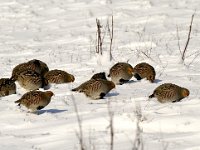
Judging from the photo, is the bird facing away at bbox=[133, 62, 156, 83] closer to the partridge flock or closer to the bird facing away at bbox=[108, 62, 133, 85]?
the partridge flock

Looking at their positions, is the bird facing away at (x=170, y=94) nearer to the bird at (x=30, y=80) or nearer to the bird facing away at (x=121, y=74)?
the bird facing away at (x=121, y=74)

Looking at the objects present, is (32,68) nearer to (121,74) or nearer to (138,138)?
(121,74)

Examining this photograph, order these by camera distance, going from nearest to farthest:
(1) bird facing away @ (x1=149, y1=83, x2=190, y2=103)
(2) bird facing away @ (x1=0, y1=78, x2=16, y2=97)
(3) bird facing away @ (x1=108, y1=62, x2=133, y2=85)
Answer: (1) bird facing away @ (x1=149, y1=83, x2=190, y2=103), (2) bird facing away @ (x1=0, y1=78, x2=16, y2=97), (3) bird facing away @ (x1=108, y1=62, x2=133, y2=85)

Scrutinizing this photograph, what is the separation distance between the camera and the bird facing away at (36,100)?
772 cm

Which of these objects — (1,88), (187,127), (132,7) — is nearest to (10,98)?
(1,88)

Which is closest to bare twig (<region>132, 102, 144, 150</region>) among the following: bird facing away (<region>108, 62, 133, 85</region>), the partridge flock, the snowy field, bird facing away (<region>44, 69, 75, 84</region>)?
the snowy field

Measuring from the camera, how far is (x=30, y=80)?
948 cm

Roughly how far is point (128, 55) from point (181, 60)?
4.81 ft

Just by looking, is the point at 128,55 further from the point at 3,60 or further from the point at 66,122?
the point at 66,122

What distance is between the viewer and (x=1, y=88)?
9102 millimetres

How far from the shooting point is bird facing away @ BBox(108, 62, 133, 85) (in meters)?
9.69

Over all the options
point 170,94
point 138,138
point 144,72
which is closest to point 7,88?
point 144,72

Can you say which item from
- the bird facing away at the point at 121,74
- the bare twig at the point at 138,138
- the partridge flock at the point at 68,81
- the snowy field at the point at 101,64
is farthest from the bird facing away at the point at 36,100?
the bird facing away at the point at 121,74

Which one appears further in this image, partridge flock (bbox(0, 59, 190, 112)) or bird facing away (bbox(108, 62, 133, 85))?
bird facing away (bbox(108, 62, 133, 85))
